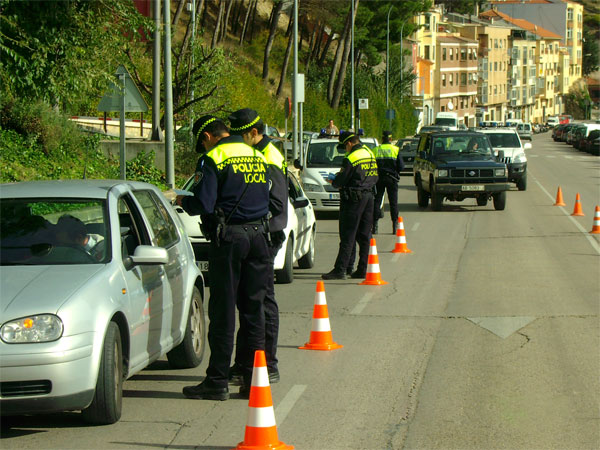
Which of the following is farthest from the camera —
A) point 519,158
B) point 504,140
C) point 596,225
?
point 504,140

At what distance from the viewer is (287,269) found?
44.0 ft

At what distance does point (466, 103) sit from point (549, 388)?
12396 cm

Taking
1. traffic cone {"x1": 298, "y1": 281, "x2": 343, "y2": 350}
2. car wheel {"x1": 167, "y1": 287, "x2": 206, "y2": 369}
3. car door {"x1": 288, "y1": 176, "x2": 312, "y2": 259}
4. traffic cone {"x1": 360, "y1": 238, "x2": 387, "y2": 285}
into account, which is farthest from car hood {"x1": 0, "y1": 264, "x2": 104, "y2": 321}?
car door {"x1": 288, "y1": 176, "x2": 312, "y2": 259}

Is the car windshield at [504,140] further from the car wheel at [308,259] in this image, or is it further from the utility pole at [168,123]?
the car wheel at [308,259]

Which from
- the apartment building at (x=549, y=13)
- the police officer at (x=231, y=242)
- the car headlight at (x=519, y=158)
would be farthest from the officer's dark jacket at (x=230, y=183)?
the apartment building at (x=549, y=13)

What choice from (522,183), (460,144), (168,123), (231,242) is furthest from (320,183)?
(231,242)

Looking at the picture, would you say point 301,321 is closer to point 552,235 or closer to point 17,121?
point 552,235

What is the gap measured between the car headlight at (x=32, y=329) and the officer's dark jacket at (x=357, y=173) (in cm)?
810

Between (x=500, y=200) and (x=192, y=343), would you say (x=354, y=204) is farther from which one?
(x=500, y=200)

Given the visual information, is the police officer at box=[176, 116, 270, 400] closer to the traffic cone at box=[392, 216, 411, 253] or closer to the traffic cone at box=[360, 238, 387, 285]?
the traffic cone at box=[360, 238, 387, 285]

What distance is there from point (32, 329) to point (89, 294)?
17.1 inches

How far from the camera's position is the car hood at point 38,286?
587cm

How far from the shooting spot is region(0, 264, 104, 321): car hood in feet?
19.3

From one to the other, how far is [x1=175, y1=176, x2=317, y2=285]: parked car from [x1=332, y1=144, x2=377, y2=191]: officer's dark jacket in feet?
1.88
